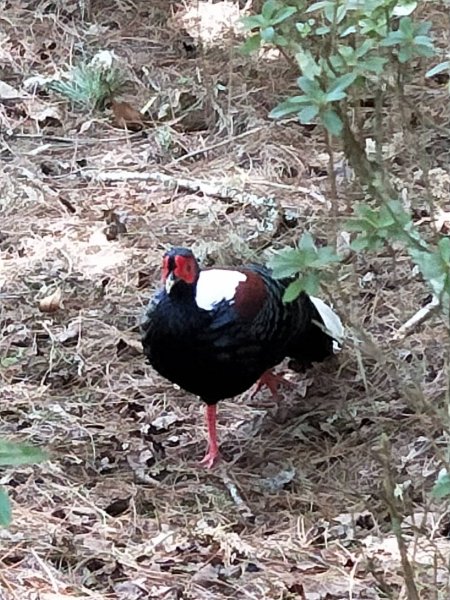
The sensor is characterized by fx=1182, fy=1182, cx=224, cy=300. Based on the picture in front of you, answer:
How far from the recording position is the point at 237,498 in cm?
314

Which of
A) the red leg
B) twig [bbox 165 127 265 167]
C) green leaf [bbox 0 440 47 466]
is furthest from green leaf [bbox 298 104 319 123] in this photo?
twig [bbox 165 127 265 167]

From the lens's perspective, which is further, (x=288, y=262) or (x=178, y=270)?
(x=178, y=270)

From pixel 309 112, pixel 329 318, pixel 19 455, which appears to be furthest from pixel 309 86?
pixel 329 318

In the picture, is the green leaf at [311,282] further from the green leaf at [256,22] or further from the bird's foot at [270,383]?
the bird's foot at [270,383]

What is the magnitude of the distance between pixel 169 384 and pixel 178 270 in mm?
636

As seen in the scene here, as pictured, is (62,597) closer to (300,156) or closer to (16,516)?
(16,516)

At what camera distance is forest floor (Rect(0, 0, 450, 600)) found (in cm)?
278

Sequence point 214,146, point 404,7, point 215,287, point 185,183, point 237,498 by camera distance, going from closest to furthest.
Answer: point 404,7 → point 237,498 → point 215,287 → point 185,183 → point 214,146

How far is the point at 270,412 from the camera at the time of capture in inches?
141

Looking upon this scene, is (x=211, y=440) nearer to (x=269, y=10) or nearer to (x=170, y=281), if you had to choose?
(x=170, y=281)

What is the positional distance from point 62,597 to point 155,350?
819 mm

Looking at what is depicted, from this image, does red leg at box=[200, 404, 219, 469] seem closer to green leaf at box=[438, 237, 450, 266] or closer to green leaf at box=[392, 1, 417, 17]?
green leaf at box=[392, 1, 417, 17]

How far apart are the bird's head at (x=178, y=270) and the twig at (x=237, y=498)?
54cm

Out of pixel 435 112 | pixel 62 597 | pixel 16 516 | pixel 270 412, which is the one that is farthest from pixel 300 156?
pixel 62 597
